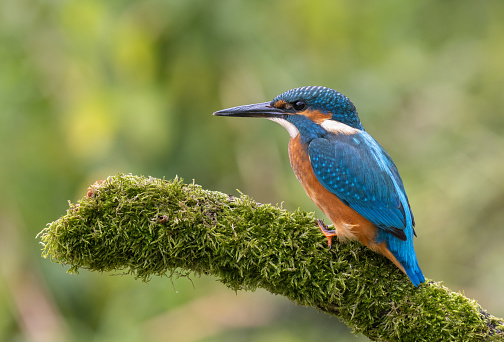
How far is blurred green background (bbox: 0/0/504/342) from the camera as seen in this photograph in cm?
476

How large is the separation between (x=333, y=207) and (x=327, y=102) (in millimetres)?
644

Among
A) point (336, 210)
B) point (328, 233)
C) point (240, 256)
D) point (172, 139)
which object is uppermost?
point (172, 139)

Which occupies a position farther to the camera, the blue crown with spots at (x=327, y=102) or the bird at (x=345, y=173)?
the blue crown with spots at (x=327, y=102)

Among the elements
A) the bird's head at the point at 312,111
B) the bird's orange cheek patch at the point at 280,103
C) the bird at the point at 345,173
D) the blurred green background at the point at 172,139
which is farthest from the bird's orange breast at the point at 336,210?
the blurred green background at the point at 172,139

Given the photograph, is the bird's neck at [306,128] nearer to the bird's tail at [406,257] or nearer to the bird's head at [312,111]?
the bird's head at [312,111]

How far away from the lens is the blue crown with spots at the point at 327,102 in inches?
124

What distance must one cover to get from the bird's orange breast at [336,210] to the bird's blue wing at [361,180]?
0.04m

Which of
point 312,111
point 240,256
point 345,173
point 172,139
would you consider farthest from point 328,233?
point 172,139

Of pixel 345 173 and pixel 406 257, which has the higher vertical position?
pixel 345 173

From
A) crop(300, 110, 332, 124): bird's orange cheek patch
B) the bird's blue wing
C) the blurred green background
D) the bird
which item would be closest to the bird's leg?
the bird

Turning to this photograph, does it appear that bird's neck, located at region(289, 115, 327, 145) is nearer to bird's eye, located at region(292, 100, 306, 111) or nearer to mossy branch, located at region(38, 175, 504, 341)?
bird's eye, located at region(292, 100, 306, 111)

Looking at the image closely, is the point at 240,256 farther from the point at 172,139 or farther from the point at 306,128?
the point at 172,139

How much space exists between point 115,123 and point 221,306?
2.11 m

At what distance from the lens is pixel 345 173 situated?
2865mm
